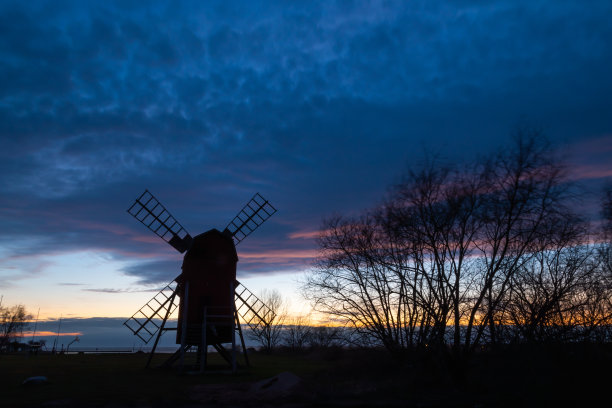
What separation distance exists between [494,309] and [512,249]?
9.30 ft

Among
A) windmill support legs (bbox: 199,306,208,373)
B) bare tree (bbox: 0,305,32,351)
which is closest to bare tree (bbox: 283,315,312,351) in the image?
windmill support legs (bbox: 199,306,208,373)

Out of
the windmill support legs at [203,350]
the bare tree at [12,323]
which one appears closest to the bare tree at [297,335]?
the windmill support legs at [203,350]

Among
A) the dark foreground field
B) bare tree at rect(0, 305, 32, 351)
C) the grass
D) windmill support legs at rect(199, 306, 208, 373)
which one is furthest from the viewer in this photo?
bare tree at rect(0, 305, 32, 351)

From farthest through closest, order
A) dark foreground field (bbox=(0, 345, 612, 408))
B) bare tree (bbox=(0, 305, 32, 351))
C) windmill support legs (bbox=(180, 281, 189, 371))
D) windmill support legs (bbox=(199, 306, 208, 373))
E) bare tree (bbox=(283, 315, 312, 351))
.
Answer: bare tree (bbox=(0, 305, 32, 351)) → bare tree (bbox=(283, 315, 312, 351)) → windmill support legs (bbox=(180, 281, 189, 371)) → windmill support legs (bbox=(199, 306, 208, 373)) → dark foreground field (bbox=(0, 345, 612, 408))

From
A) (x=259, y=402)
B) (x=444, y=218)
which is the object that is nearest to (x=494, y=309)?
(x=444, y=218)

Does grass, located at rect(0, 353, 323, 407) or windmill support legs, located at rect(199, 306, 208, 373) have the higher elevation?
windmill support legs, located at rect(199, 306, 208, 373)

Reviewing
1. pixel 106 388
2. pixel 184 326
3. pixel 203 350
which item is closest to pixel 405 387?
pixel 106 388

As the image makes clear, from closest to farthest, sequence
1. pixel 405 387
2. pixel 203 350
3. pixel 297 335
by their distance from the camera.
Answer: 1. pixel 405 387
2. pixel 203 350
3. pixel 297 335

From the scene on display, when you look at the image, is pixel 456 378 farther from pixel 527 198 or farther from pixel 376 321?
pixel 527 198

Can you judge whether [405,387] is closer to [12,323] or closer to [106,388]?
[106,388]

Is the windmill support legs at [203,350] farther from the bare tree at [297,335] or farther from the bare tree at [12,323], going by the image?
the bare tree at [12,323]

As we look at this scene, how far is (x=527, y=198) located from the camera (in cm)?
1598

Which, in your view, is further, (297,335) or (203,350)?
(297,335)

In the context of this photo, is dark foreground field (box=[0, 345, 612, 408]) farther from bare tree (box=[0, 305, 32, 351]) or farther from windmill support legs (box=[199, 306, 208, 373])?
bare tree (box=[0, 305, 32, 351])
